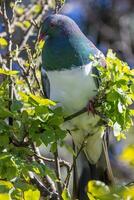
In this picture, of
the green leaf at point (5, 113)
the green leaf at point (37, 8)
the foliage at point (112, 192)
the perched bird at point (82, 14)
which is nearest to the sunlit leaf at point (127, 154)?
the foliage at point (112, 192)

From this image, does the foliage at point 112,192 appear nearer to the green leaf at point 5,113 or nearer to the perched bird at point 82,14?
the green leaf at point 5,113

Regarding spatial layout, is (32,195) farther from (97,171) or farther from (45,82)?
(97,171)

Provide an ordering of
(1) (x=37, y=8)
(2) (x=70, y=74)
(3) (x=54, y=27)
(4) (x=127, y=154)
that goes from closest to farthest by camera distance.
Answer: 1. (4) (x=127, y=154)
2. (2) (x=70, y=74)
3. (3) (x=54, y=27)
4. (1) (x=37, y=8)

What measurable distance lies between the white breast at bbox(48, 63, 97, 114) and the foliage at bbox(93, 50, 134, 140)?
0.39 metres

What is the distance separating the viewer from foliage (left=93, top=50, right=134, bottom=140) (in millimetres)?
2041

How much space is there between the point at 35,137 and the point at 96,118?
68 cm

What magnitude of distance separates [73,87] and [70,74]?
0.06m

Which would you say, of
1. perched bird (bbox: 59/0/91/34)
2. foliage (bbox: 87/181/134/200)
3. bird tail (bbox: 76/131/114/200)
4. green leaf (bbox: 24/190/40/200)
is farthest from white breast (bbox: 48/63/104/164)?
perched bird (bbox: 59/0/91/34)

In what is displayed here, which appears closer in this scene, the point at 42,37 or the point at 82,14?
the point at 42,37

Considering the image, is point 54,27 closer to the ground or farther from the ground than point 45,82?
farther from the ground

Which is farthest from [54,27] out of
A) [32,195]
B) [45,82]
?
[32,195]

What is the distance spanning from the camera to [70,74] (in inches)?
102

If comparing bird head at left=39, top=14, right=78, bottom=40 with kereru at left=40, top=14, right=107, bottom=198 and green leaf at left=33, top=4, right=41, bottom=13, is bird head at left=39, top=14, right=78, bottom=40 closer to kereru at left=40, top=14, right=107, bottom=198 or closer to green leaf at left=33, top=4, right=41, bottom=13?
kereru at left=40, top=14, right=107, bottom=198

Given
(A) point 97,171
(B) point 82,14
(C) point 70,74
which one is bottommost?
(A) point 97,171
